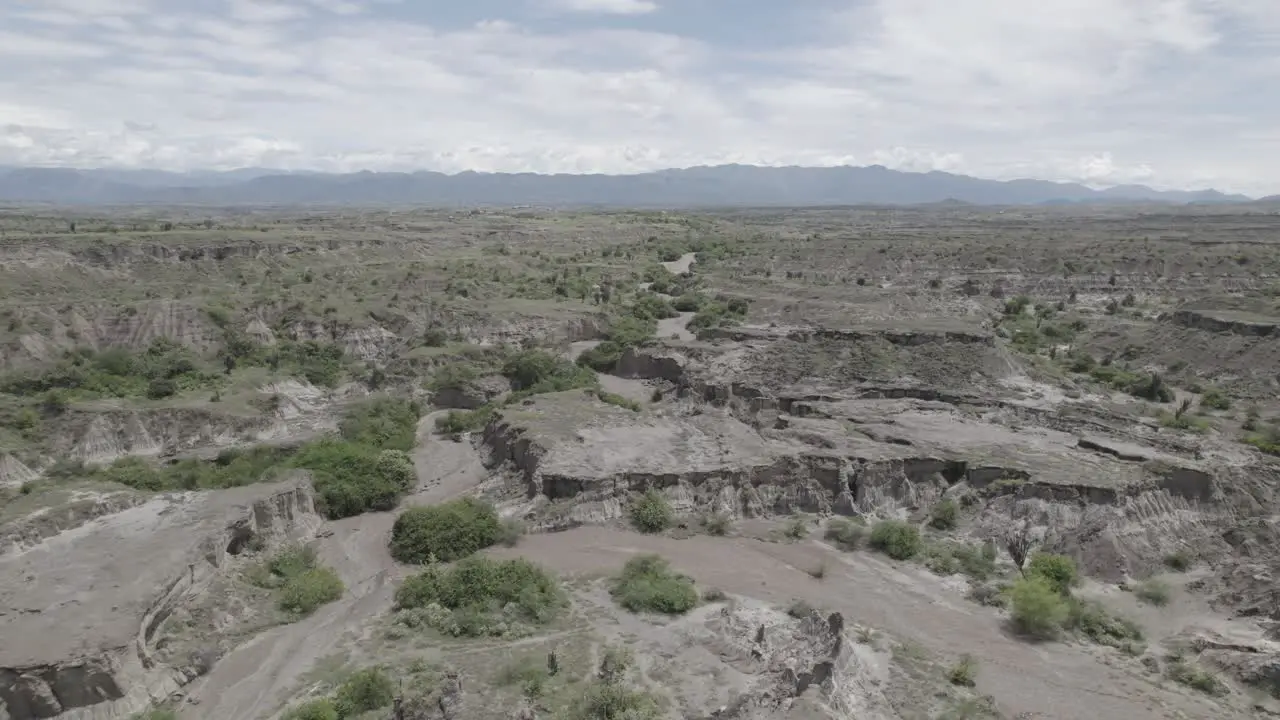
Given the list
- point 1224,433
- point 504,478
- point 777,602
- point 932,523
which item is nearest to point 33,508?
point 504,478

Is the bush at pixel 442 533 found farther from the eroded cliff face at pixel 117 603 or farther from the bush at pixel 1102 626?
the bush at pixel 1102 626

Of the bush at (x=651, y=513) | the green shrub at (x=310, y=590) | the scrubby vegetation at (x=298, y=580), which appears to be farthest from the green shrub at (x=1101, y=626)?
the scrubby vegetation at (x=298, y=580)

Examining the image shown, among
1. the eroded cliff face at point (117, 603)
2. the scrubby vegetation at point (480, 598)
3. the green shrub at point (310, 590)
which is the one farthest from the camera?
the green shrub at point (310, 590)

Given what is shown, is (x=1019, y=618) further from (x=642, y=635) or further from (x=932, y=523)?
(x=642, y=635)

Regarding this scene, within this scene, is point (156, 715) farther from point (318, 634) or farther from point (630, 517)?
point (630, 517)

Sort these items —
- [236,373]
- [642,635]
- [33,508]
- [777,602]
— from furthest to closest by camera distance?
1. [236,373]
2. [33,508]
3. [777,602]
4. [642,635]

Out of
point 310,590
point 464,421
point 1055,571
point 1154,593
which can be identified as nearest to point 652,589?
point 310,590
